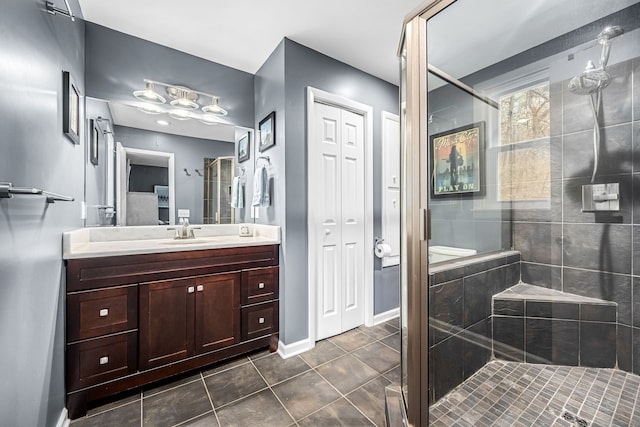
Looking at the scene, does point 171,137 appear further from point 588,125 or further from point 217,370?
point 588,125

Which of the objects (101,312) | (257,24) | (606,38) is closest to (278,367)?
(101,312)

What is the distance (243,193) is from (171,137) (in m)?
0.77

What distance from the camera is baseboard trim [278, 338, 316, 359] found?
1.95 m

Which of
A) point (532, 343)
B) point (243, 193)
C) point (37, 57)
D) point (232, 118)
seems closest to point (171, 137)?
point (232, 118)

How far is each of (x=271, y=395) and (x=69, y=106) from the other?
2.05 meters

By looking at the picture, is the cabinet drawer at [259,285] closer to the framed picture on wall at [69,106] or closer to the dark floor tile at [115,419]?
the dark floor tile at [115,419]

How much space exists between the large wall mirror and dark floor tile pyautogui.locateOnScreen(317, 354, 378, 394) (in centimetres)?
154

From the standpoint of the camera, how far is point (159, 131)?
2096mm

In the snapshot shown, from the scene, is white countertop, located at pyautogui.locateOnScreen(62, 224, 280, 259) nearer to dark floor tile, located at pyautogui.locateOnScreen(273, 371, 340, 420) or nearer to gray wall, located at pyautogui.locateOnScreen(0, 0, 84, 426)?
gray wall, located at pyautogui.locateOnScreen(0, 0, 84, 426)

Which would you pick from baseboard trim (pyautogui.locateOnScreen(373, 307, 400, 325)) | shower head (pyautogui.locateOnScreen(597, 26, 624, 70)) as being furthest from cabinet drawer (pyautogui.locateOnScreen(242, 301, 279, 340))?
shower head (pyautogui.locateOnScreen(597, 26, 624, 70))

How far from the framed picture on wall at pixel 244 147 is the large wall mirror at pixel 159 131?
1.2 inches

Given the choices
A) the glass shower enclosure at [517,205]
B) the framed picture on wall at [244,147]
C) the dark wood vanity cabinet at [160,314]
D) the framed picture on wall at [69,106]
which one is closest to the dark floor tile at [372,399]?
the glass shower enclosure at [517,205]

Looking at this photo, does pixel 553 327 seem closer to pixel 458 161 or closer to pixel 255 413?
pixel 458 161

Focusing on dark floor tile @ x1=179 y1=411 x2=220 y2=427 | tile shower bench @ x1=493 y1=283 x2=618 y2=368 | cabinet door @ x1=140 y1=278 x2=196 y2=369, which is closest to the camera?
dark floor tile @ x1=179 y1=411 x2=220 y2=427
